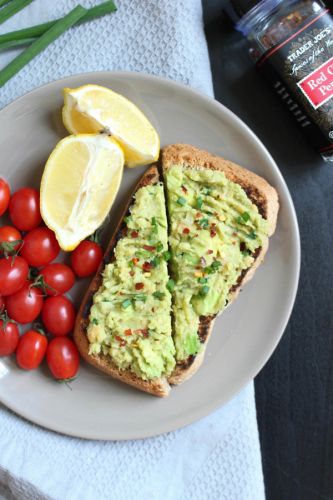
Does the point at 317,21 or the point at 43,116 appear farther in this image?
the point at 43,116

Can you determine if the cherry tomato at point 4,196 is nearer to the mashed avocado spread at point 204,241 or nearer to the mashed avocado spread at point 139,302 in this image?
the mashed avocado spread at point 139,302

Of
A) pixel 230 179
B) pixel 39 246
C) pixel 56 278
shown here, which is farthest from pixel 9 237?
pixel 230 179

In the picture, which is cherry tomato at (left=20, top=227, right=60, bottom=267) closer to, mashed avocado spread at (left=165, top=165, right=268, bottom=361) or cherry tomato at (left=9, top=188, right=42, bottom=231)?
cherry tomato at (left=9, top=188, right=42, bottom=231)

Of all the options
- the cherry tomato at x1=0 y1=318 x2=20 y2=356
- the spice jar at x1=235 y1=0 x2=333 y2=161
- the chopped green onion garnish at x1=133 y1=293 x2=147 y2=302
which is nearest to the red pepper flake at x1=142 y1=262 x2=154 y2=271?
the chopped green onion garnish at x1=133 y1=293 x2=147 y2=302

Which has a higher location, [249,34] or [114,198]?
[249,34]

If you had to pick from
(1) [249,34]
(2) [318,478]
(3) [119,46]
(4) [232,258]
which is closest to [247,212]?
(4) [232,258]

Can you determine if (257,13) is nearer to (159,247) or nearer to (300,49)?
(300,49)

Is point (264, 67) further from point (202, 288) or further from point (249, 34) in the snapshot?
point (202, 288)
